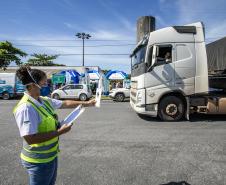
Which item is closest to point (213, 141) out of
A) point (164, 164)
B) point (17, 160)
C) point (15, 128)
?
point (164, 164)

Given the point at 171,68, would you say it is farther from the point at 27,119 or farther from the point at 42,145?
the point at 27,119

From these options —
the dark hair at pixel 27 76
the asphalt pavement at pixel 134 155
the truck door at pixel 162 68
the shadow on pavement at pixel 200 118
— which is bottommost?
the asphalt pavement at pixel 134 155

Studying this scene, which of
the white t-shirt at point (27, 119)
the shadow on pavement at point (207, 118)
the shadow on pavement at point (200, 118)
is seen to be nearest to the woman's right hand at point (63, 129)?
the white t-shirt at point (27, 119)

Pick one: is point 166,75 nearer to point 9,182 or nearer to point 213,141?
point 213,141

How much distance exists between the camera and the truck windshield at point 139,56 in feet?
31.5

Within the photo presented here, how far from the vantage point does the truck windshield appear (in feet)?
31.5

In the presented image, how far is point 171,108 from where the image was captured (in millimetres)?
9641

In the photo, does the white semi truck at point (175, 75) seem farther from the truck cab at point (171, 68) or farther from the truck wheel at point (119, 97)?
the truck wheel at point (119, 97)

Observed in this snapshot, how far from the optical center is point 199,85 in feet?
31.0

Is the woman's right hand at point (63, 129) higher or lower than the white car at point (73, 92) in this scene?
lower

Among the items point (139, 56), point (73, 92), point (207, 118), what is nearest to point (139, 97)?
point (139, 56)

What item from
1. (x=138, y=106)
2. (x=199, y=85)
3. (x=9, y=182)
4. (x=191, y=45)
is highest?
(x=191, y=45)

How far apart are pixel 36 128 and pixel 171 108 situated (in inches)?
306

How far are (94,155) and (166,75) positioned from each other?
4720 mm
